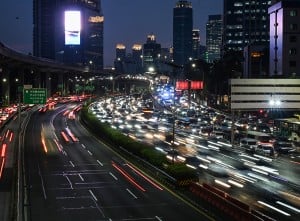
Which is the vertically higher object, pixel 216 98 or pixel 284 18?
pixel 284 18

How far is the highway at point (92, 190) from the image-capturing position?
33656 millimetres

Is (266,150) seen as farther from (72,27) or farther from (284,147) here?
(72,27)

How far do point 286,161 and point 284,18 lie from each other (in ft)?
237

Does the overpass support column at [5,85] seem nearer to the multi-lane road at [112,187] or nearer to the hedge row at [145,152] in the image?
the hedge row at [145,152]

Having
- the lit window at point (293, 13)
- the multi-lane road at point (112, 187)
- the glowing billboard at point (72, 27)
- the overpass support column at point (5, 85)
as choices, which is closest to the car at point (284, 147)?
the multi-lane road at point (112, 187)

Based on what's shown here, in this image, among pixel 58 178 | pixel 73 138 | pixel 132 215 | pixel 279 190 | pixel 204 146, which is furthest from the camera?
pixel 73 138

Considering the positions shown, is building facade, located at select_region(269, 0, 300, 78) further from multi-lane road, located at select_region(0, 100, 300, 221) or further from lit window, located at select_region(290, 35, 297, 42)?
multi-lane road, located at select_region(0, 100, 300, 221)

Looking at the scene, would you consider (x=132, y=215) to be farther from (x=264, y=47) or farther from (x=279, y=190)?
(x=264, y=47)

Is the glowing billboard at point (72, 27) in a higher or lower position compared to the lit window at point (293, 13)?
lower

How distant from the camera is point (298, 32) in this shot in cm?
12188

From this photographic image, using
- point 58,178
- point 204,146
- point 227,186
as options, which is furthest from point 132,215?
point 204,146

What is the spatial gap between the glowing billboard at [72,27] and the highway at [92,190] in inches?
1637

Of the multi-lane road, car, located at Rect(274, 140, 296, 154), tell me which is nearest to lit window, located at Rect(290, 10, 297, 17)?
car, located at Rect(274, 140, 296, 154)

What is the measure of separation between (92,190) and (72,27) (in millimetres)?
74504
